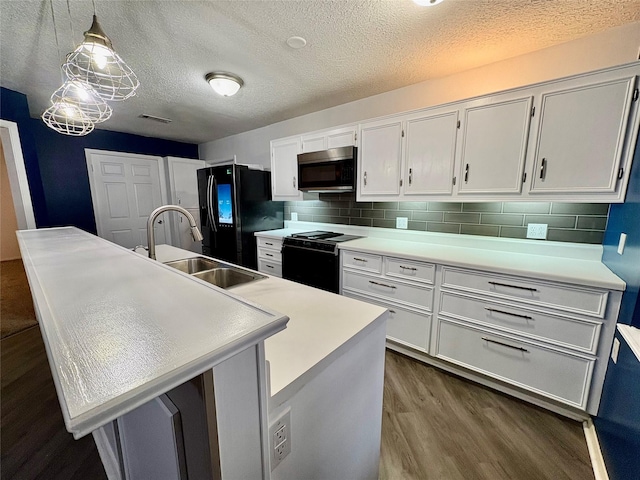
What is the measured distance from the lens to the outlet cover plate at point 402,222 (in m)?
2.66

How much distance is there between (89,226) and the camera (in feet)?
14.0

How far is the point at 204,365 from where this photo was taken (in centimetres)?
40

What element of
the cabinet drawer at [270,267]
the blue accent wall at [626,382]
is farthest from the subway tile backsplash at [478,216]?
the cabinet drawer at [270,267]

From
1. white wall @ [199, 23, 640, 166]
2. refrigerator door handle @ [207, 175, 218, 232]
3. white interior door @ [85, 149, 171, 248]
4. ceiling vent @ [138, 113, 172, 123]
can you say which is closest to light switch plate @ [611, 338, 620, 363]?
white wall @ [199, 23, 640, 166]

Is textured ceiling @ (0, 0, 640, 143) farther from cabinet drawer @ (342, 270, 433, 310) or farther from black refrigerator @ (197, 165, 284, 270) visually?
cabinet drawer @ (342, 270, 433, 310)

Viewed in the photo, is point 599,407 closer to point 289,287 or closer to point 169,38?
point 289,287

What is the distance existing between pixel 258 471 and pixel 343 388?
1.25 feet

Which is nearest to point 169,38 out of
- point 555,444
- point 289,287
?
point 289,287

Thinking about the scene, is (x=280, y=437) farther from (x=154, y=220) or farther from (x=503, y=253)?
(x=503, y=253)

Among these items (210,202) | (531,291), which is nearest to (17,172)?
(210,202)

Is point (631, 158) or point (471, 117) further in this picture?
point (471, 117)

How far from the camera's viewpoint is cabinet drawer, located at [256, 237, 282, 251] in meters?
3.09

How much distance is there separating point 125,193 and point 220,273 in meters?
3.98

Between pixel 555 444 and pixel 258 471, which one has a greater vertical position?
pixel 258 471
